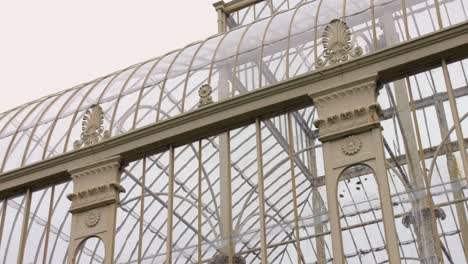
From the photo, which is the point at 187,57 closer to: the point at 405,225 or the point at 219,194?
the point at 219,194

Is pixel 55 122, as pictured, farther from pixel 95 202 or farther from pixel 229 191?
pixel 229 191

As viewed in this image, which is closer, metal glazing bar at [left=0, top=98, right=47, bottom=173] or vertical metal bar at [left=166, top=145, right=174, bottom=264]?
vertical metal bar at [left=166, top=145, right=174, bottom=264]

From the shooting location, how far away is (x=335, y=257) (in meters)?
14.2

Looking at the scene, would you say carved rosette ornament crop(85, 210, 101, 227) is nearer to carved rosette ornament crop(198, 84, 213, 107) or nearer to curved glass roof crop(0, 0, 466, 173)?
curved glass roof crop(0, 0, 466, 173)

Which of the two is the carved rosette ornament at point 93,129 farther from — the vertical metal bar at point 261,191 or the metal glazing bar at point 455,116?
the metal glazing bar at point 455,116

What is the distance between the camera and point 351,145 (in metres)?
15.3

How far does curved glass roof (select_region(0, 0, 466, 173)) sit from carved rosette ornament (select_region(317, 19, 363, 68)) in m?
0.17

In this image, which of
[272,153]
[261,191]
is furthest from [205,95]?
[261,191]

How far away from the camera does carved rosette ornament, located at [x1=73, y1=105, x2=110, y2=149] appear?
18.6 metres

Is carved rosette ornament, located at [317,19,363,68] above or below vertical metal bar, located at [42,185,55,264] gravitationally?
above

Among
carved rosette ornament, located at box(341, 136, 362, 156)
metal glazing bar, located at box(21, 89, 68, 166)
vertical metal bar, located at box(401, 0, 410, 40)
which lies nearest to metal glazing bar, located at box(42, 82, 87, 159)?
metal glazing bar, located at box(21, 89, 68, 166)

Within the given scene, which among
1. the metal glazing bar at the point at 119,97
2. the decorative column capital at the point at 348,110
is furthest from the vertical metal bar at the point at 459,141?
the metal glazing bar at the point at 119,97

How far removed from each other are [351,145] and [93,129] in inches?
253

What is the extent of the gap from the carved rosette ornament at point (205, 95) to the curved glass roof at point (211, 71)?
161mm
